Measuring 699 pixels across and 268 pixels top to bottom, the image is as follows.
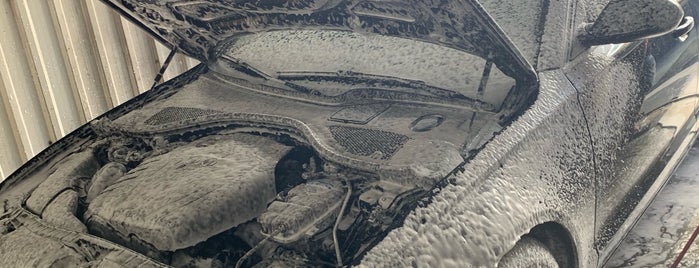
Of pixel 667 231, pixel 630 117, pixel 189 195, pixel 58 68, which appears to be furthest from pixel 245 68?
pixel 58 68

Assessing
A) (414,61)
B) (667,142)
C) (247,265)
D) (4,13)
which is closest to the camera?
(247,265)

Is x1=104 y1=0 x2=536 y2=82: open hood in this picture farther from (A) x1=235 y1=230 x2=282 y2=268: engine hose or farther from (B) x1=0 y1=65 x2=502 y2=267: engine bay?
(A) x1=235 y1=230 x2=282 y2=268: engine hose

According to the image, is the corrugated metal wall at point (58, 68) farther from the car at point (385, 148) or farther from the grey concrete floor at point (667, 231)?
the grey concrete floor at point (667, 231)

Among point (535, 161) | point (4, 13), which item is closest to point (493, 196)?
point (535, 161)

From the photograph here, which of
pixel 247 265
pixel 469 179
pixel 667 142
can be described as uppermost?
pixel 469 179

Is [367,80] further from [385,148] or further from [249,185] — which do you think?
[249,185]

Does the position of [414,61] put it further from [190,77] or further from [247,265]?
[190,77]
